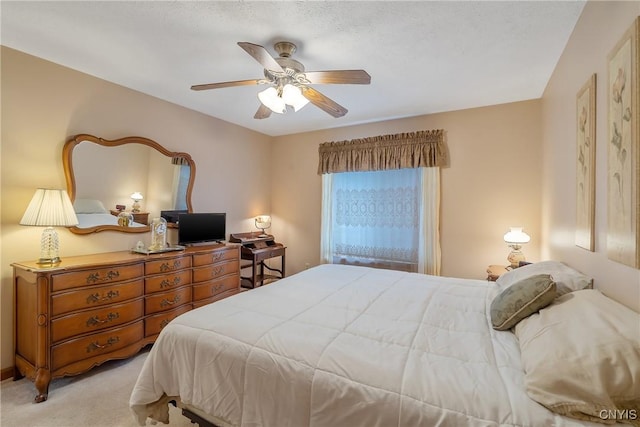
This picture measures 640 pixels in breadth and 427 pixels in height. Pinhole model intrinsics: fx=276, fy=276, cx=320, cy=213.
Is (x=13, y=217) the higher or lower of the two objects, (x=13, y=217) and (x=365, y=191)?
the lower

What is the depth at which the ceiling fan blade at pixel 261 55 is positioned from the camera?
1.60 metres

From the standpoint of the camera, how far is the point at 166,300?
2.72 m

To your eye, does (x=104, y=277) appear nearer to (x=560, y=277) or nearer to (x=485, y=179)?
(x=560, y=277)

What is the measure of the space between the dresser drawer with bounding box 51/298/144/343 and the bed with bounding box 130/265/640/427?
107 cm

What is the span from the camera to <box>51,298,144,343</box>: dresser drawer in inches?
80.3

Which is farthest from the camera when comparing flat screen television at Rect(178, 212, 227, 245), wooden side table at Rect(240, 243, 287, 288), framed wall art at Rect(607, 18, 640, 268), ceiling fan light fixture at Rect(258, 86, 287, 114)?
wooden side table at Rect(240, 243, 287, 288)

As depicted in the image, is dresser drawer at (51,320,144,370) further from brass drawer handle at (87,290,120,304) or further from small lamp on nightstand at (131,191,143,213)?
small lamp on nightstand at (131,191,143,213)

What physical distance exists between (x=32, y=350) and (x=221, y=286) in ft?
5.21

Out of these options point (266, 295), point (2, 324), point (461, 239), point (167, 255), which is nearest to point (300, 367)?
point (266, 295)

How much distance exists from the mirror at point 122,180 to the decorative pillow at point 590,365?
3426 mm

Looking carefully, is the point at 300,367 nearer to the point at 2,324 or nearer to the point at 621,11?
the point at 621,11

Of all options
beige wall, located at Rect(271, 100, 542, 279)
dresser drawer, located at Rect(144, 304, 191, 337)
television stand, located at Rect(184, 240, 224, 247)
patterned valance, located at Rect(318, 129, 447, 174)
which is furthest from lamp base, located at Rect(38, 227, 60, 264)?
beige wall, located at Rect(271, 100, 542, 279)

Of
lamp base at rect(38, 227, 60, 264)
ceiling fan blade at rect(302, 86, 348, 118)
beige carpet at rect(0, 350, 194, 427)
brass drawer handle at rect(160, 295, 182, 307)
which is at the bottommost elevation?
beige carpet at rect(0, 350, 194, 427)

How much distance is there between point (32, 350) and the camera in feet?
6.73
